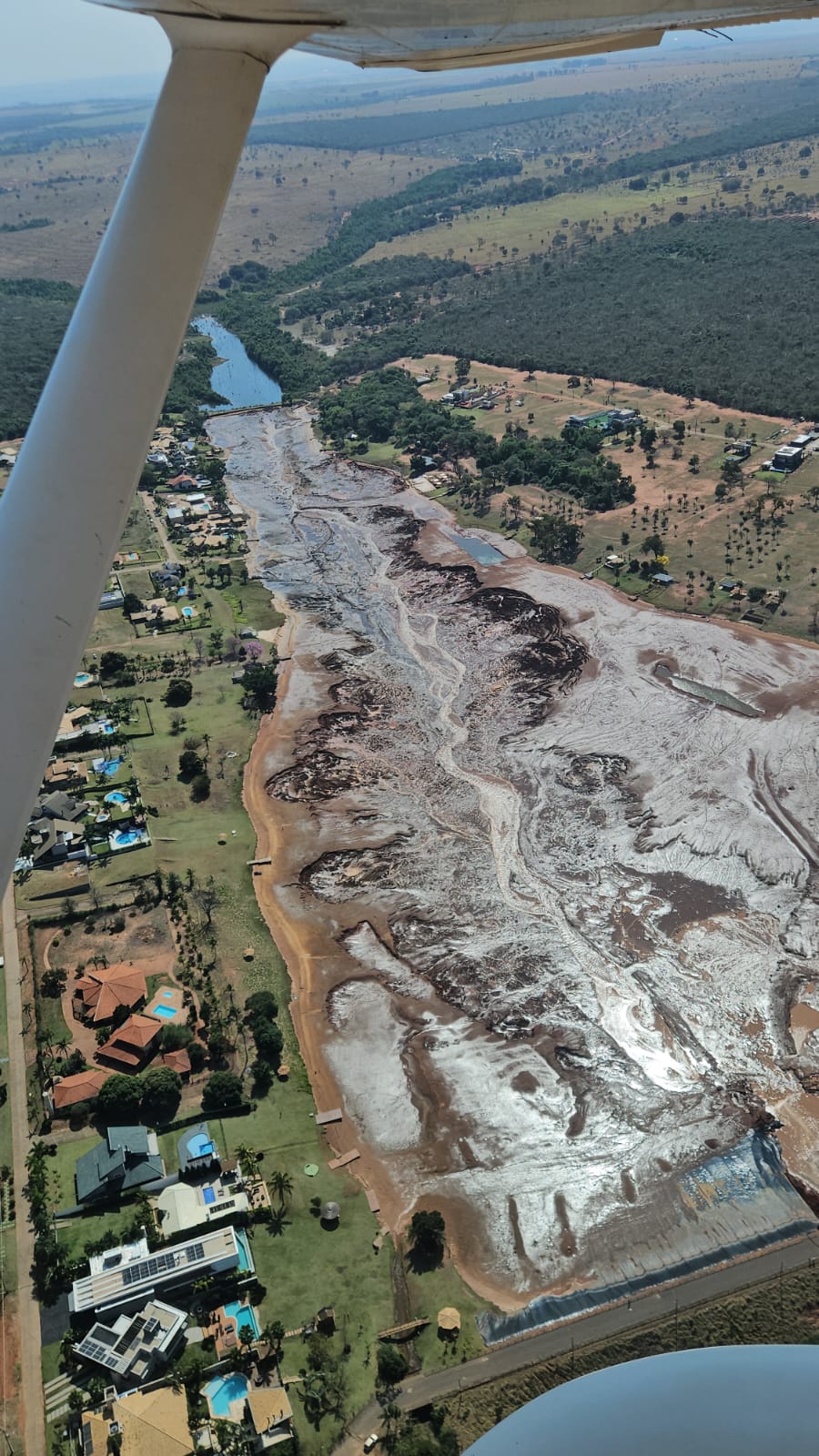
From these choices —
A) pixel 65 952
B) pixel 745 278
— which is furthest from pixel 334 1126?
pixel 745 278

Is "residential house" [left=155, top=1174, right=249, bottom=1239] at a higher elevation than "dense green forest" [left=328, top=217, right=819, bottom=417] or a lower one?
lower

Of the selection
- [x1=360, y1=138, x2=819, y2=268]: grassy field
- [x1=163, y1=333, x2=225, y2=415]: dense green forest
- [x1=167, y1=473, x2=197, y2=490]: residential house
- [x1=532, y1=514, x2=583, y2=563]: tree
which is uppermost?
[x1=360, y1=138, x2=819, y2=268]: grassy field

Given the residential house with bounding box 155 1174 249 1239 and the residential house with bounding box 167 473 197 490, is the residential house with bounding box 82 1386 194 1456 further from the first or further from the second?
the residential house with bounding box 167 473 197 490

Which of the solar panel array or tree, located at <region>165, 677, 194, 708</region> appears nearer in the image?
the solar panel array

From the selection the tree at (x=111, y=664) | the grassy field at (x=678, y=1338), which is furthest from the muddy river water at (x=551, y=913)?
the tree at (x=111, y=664)

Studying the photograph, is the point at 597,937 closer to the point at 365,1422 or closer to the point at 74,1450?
the point at 365,1422

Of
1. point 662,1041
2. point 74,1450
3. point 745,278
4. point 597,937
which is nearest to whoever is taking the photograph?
point 74,1450

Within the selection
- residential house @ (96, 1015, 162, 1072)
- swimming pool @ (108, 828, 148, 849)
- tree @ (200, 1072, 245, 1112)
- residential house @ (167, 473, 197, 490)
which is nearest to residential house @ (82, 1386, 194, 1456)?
tree @ (200, 1072, 245, 1112)

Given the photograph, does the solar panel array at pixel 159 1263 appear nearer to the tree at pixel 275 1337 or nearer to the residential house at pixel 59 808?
the tree at pixel 275 1337
